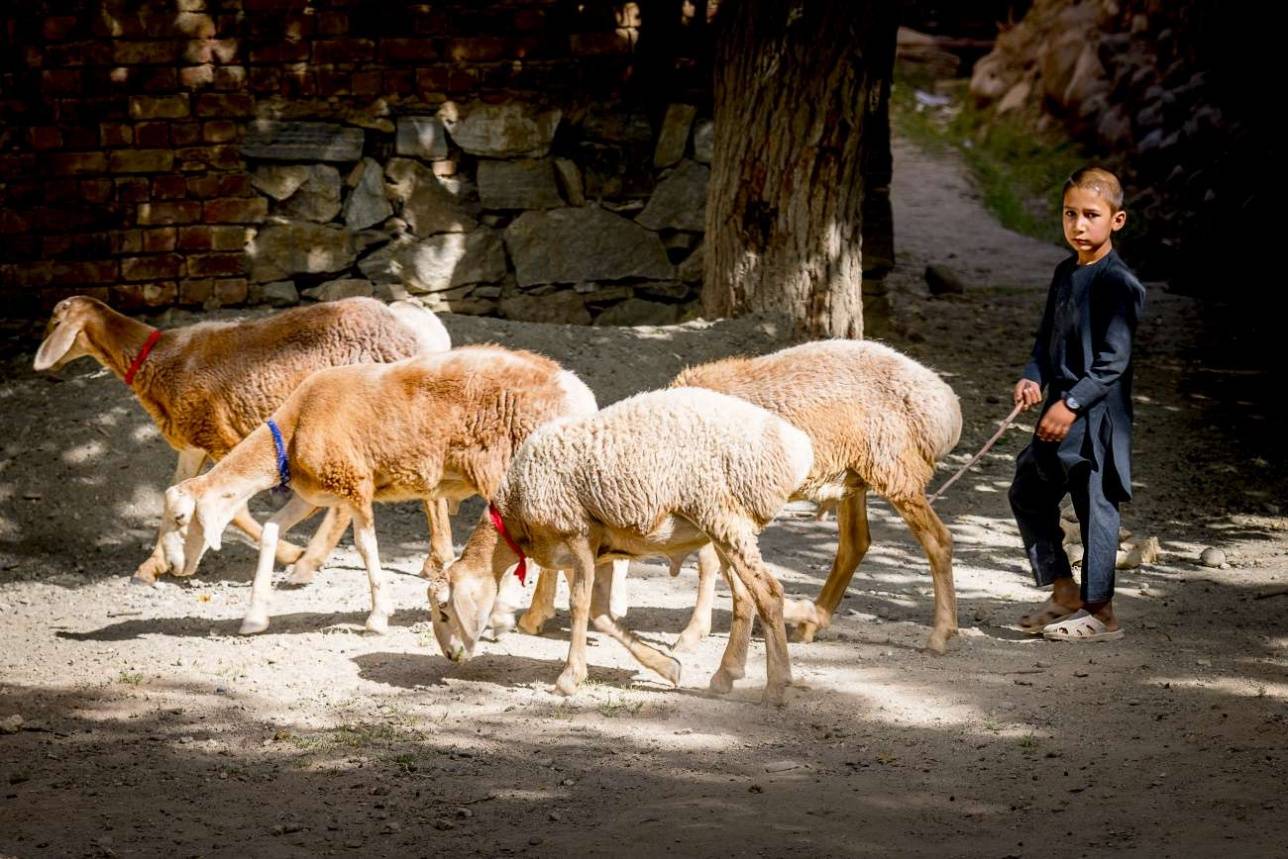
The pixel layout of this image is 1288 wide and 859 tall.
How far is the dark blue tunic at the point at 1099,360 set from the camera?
5.93 metres

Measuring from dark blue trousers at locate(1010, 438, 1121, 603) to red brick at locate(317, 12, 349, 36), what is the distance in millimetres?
6024

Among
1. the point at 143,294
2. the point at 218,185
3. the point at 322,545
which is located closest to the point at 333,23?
the point at 218,185

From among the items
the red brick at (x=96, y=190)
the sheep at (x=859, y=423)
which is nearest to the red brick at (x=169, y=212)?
the red brick at (x=96, y=190)

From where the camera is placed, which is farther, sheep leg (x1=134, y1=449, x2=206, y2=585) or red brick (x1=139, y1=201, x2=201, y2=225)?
red brick (x1=139, y1=201, x2=201, y2=225)

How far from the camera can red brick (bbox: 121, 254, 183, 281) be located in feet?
33.6

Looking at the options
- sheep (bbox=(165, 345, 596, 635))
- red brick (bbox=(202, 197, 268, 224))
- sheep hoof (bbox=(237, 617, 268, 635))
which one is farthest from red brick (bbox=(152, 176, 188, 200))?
sheep hoof (bbox=(237, 617, 268, 635))

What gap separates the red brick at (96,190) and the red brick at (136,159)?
0.12m

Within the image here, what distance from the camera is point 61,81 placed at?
9.98 metres

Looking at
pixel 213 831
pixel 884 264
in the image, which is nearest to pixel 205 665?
pixel 213 831

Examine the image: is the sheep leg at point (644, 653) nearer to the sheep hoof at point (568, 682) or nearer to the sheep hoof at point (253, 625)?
the sheep hoof at point (568, 682)

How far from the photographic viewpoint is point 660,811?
4.58 meters

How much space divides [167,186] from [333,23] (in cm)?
160

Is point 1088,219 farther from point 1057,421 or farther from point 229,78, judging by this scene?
point 229,78

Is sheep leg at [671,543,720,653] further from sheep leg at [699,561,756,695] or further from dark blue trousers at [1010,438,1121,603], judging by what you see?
dark blue trousers at [1010,438,1121,603]
